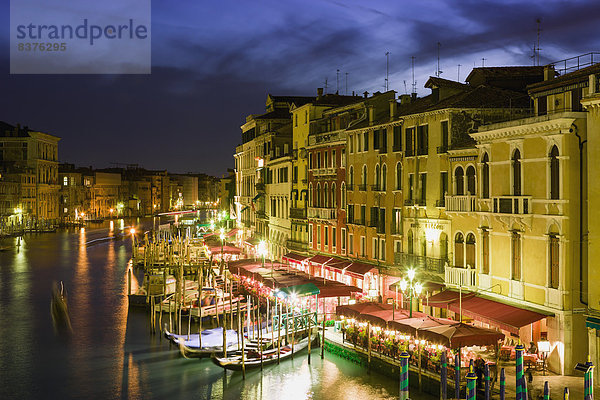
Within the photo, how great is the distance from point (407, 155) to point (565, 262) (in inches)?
378

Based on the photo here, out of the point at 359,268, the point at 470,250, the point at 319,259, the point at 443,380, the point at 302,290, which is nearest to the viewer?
the point at 443,380

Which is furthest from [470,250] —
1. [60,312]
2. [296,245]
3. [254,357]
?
[60,312]

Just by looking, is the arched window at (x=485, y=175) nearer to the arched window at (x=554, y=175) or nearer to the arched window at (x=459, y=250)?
the arched window at (x=459, y=250)

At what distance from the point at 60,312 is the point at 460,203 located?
70.5 feet

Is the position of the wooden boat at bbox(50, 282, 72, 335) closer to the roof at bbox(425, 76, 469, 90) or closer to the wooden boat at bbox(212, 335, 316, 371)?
the wooden boat at bbox(212, 335, 316, 371)

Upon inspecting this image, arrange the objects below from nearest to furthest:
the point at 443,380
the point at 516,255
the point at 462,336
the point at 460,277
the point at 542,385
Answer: the point at 542,385, the point at 443,380, the point at 462,336, the point at 516,255, the point at 460,277

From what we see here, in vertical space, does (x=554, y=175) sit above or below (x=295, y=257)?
above

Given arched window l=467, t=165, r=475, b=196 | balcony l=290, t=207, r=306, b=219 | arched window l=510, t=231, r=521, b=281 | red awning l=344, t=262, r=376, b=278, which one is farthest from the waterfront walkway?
balcony l=290, t=207, r=306, b=219

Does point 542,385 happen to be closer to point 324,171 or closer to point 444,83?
point 444,83

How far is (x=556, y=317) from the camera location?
17859mm

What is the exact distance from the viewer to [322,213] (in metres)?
34.7

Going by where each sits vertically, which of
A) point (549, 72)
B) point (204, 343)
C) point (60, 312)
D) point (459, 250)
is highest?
point (549, 72)

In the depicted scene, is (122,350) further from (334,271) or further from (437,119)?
(437,119)

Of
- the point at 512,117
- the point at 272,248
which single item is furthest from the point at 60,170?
the point at 512,117
